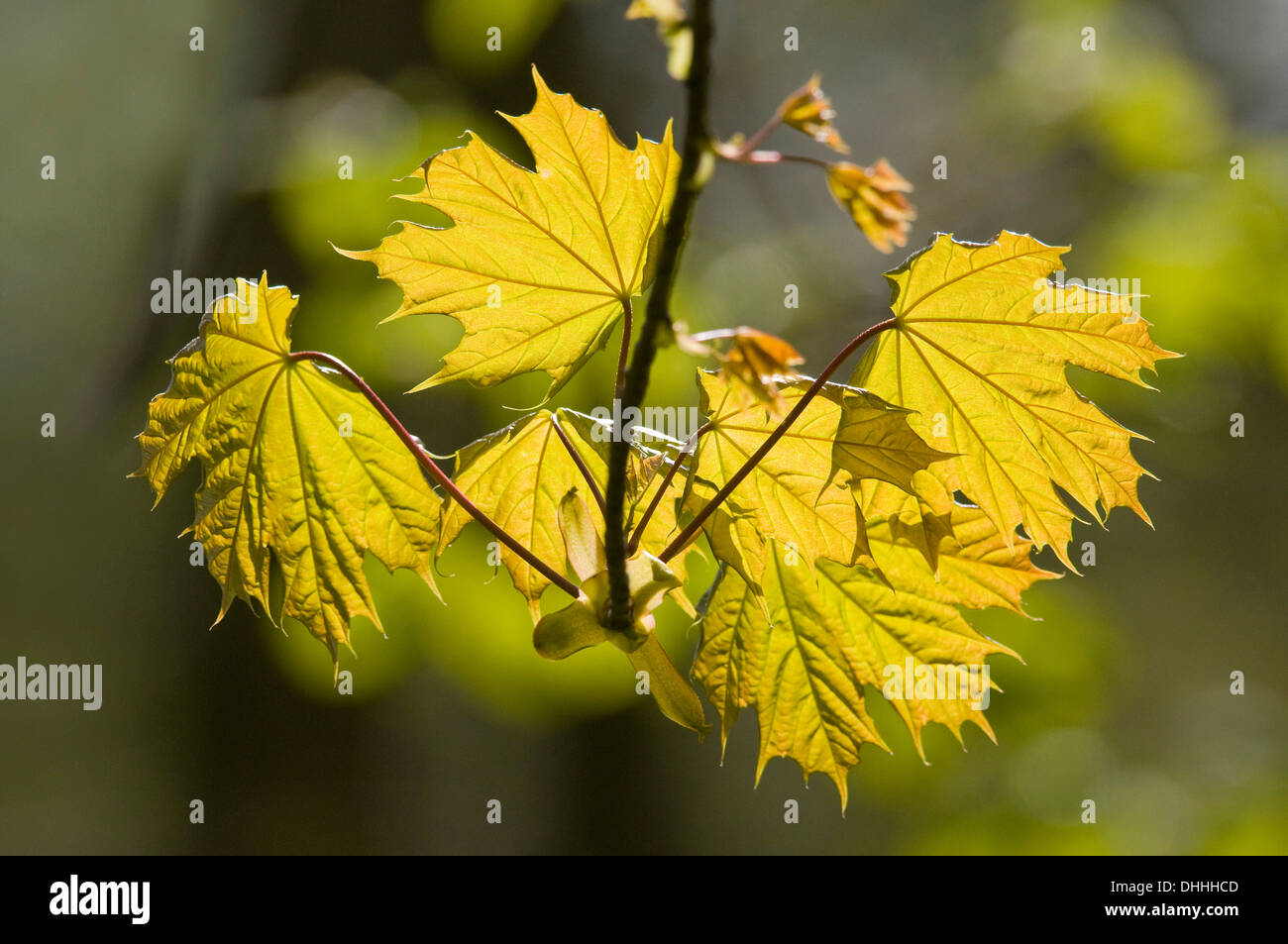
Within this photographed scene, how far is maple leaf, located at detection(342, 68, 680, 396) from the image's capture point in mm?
693

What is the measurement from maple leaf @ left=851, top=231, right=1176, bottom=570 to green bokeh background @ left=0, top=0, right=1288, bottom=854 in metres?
0.93

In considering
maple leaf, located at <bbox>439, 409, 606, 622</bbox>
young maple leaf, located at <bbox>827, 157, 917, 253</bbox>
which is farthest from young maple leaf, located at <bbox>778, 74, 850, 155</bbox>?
maple leaf, located at <bbox>439, 409, 606, 622</bbox>

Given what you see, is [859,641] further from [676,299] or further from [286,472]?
[676,299]

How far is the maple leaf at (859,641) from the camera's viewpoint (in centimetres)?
83

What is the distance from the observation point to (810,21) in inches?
157

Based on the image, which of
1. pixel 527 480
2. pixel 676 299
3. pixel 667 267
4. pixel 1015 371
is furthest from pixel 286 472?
pixel 676 299

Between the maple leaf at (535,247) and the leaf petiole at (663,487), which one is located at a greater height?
the maple leaf at (535,247)

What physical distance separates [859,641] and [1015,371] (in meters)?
0.28

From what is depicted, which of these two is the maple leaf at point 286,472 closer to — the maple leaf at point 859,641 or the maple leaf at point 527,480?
the maple leaf at point 527,480

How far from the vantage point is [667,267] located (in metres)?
0.44

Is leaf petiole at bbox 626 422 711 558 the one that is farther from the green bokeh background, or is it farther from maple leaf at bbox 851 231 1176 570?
the green bokeh background

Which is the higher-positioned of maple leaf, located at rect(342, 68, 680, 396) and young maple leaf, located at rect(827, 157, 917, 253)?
maple leaf, located at rect(342, 68, 680, 396)

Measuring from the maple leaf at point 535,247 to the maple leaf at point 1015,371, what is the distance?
0.70ft

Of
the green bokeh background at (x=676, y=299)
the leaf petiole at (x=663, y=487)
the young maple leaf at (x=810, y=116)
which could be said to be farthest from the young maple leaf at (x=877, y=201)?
the green bokeh background at (x=676, y=299)
